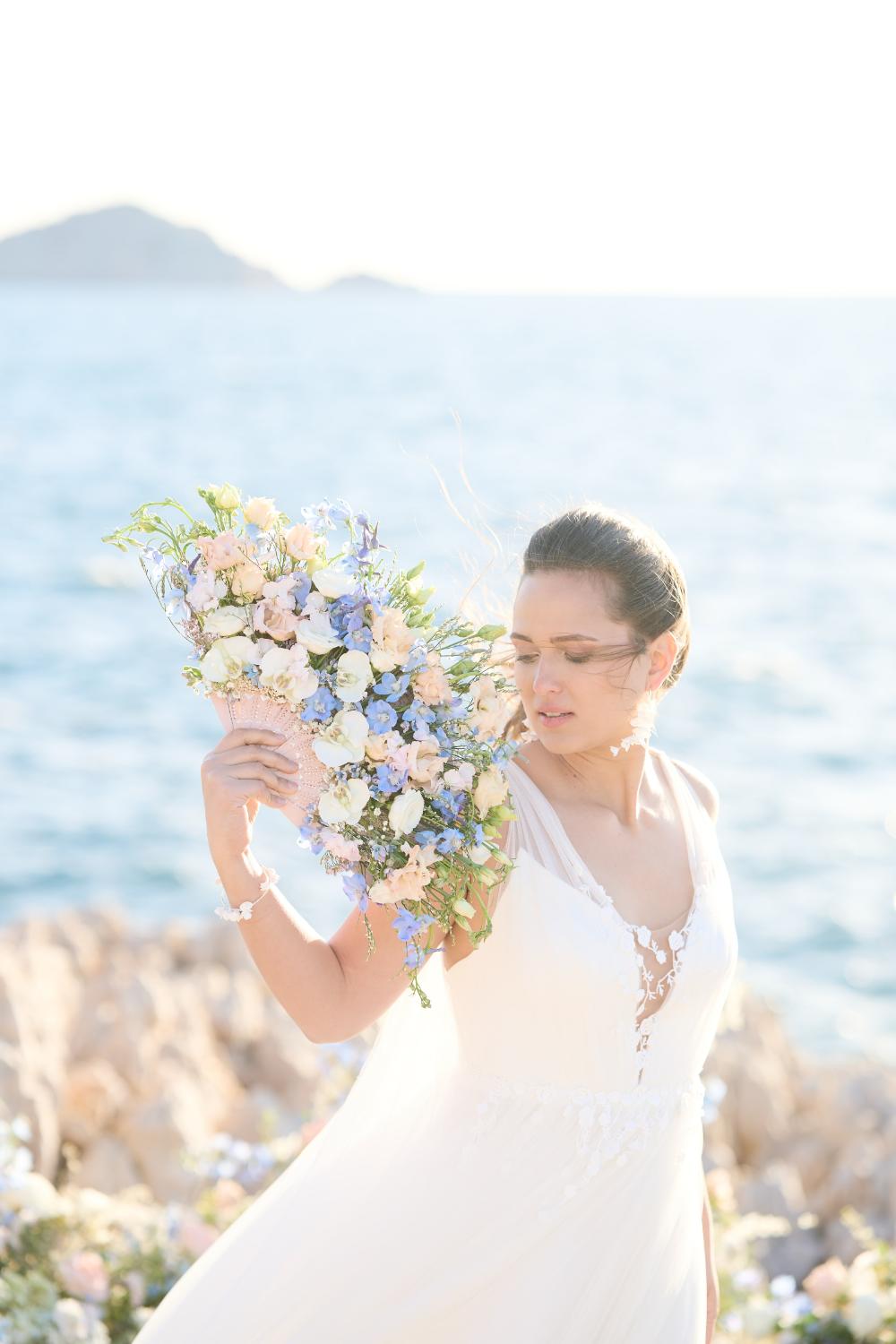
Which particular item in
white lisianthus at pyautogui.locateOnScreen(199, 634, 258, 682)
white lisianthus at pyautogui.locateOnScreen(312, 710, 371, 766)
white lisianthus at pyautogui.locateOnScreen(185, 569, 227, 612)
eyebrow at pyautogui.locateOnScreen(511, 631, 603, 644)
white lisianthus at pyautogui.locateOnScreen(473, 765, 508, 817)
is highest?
white lisianthus at pyautogui.locateOnScreen(185, 569, 227, 612)

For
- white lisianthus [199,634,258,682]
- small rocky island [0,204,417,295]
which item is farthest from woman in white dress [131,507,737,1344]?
small rocky island [0,204,417,295]

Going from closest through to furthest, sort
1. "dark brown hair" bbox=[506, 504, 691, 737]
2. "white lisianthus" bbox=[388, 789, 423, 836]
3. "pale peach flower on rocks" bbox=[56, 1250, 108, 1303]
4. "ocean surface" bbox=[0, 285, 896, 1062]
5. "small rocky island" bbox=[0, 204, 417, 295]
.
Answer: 1. "white lisianthus" bbox=[388, 789, 423, 836]
2. "dark brown hair" bbox=[506, 504, 691, 737]
3. "pale peach flower on rocks" bbox=[56, 1250, 108, 1303]
4. "ocean surface" bbox=[0, 285, 896, 1062]
5. "small rocky island" bbox=[0, 204, 417, 295]

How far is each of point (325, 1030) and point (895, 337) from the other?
11455 cm

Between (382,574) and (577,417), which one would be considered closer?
(382,574)

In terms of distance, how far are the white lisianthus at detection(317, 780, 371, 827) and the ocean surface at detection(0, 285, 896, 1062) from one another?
0.70 m

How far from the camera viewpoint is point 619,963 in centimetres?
250

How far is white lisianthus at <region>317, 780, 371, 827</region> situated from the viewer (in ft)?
7.25

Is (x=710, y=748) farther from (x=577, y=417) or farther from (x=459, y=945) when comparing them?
(x=577, y=417)

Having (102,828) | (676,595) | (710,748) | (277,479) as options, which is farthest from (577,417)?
(676,595)

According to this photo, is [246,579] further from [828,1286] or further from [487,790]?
[828,1286]

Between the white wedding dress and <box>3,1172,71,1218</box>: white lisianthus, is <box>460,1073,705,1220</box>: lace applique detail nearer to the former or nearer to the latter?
the white wedding dress

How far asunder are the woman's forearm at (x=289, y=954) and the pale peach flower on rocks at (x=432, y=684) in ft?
1.23

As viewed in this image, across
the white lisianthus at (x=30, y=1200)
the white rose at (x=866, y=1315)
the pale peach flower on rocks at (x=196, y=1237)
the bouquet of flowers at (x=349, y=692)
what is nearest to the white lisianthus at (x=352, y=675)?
the bouquet of flowers at (x=349, y=692)

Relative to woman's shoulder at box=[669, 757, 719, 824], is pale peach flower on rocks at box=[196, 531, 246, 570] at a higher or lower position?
higher
